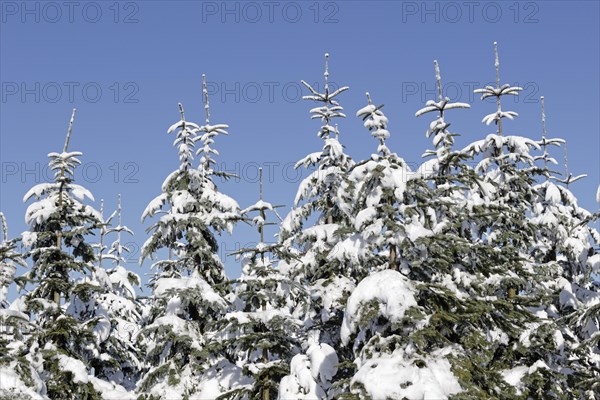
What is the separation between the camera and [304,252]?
71.8 feet

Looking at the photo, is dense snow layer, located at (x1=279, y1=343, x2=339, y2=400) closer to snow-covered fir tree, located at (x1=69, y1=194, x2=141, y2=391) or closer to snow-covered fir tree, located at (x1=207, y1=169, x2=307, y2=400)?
snow-covered fir tree, located at (x1=207, y1=169, x2=307, y2=400)

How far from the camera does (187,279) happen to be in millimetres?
21500

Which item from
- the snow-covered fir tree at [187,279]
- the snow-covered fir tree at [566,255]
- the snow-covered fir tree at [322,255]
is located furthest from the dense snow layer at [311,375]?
the snow-covered fir tree at [566,255]

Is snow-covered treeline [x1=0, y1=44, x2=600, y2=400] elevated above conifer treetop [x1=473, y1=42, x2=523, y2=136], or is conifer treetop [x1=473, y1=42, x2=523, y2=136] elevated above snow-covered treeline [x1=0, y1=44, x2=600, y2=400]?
conifer treetop [x1=473, y1=42, x2=523, y2=136]

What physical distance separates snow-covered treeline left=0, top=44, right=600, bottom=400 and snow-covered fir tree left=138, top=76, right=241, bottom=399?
63 millimetres

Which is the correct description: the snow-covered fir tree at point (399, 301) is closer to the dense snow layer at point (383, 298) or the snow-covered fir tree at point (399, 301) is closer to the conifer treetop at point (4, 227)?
the dense snow layer at point (383, 298)

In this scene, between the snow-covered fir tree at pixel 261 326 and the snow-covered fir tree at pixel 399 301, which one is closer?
the snow-covered fir tree at pixel 399 301

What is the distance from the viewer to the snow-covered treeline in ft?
48.5

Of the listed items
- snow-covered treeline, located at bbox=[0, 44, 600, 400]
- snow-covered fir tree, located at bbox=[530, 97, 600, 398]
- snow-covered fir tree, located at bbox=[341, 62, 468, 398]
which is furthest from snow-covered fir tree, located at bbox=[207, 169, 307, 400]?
snow-covered fir tree, located at bbox=[530, 97, 600, 398]

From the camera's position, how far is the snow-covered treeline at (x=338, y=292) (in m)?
14.8

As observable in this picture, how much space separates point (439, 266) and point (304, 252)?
6.73 m

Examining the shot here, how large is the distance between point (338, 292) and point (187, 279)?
18.5ft

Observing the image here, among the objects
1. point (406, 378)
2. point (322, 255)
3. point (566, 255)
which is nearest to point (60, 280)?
point (322, 255)

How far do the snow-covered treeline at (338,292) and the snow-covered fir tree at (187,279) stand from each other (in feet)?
0.21
